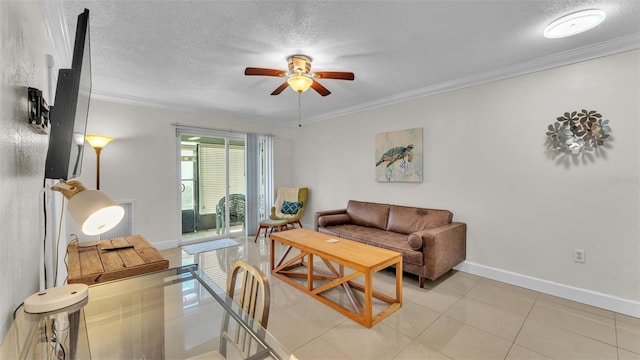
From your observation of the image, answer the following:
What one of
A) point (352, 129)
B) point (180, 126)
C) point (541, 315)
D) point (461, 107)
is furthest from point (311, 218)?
point (541, 315)

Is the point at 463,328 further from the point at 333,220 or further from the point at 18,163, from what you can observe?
the point at 18,163

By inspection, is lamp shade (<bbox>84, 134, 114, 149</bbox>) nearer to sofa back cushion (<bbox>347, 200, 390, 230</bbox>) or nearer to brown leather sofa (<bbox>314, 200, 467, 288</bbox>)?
brown leather sofa (<bbox>314, 200, 467, 288</bbox>)

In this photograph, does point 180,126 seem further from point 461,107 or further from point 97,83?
point 461,107

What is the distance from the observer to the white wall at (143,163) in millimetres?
3807

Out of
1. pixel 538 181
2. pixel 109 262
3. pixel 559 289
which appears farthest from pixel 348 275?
pixel 538 181

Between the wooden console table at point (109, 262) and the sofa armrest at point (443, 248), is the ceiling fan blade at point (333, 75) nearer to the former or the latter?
the sofa armrest at point (443, 248)

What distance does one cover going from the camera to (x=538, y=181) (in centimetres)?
281

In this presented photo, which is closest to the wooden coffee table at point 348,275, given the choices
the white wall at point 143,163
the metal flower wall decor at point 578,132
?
the metal flower wall decor at point 578,132

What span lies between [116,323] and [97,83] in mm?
3312

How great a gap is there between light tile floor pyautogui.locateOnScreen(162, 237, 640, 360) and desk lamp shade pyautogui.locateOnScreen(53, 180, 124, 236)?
1.53m

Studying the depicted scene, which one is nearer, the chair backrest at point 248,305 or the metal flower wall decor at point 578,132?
the chair backrest at point 248,305

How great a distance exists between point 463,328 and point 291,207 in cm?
366

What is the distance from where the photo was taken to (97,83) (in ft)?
10.9

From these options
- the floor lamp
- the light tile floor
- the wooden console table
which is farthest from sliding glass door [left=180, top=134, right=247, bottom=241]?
the wooden console table
